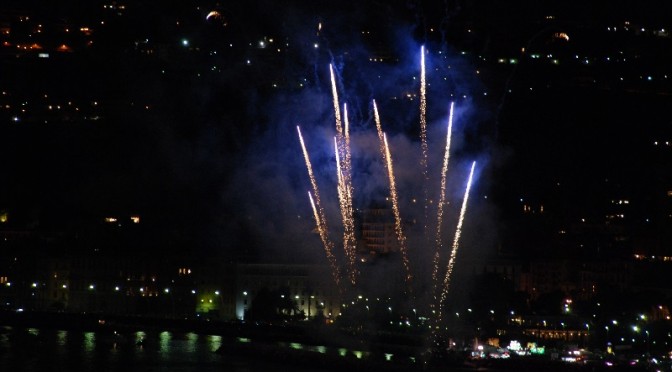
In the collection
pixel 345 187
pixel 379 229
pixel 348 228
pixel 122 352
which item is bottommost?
pixel 122 352

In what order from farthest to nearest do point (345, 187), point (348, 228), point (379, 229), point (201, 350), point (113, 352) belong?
point (379, 229) → point (348, 228) → point (201, 350) → point (113, 352) → point (345, 187)

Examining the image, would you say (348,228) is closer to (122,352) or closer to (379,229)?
(122,352)

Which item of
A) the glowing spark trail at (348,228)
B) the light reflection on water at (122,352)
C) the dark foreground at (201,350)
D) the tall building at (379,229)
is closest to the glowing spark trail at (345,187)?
the glowing spark trail at (348,228)

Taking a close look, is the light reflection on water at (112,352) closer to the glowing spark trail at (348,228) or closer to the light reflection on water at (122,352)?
the light reflection on water at (122,352)

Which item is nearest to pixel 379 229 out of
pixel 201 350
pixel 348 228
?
pixel 348 228

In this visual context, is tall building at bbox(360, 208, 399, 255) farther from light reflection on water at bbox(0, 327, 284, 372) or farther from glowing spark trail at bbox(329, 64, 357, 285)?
light reflection on water at bbox(0, 327, 284, 372)

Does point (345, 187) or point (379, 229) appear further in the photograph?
point (379, 229)

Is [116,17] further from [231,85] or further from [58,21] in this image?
[231,85]

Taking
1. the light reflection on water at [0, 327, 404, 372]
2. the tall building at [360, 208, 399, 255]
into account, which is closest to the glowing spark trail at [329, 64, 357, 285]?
the light reflection on water at [0, 327, 404, 372]

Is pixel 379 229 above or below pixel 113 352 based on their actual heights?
above
